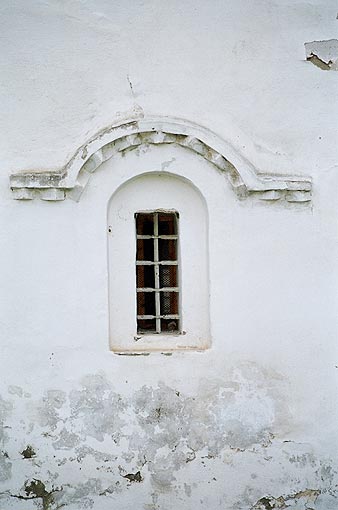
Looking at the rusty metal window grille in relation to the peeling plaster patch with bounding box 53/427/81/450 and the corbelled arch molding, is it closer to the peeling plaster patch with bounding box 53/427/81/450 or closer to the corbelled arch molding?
the corbelled arch molding

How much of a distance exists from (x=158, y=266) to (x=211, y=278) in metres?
0.47

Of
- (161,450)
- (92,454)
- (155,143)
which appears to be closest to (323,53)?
(155,143)

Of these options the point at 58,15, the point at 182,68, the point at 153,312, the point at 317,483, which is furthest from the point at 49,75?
the point at 317,483

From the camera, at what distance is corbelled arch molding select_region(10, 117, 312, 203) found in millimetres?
5605

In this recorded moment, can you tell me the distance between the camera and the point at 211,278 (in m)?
5.84

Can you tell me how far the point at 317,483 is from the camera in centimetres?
594

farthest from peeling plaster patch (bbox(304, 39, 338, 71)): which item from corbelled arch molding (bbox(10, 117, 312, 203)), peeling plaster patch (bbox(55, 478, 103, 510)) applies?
peeling plaster patch (bbox(55, 478, 103, 510))

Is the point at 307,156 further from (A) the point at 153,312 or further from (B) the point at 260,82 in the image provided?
(A) the point at 153,312

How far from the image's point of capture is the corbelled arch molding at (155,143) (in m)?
5.61

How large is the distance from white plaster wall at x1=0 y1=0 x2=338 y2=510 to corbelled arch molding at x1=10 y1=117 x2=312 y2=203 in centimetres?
8

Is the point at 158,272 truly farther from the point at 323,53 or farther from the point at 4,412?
the point at 323,53

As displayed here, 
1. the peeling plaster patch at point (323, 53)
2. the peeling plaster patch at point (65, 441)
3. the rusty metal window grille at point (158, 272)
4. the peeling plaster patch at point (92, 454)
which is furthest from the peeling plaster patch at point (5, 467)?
the peeling plaster patch at point (323, 53)

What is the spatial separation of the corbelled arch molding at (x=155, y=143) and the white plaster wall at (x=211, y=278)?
0.26 ft

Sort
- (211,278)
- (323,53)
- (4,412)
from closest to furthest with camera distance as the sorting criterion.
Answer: (4,412), (211,278), (323,53)
